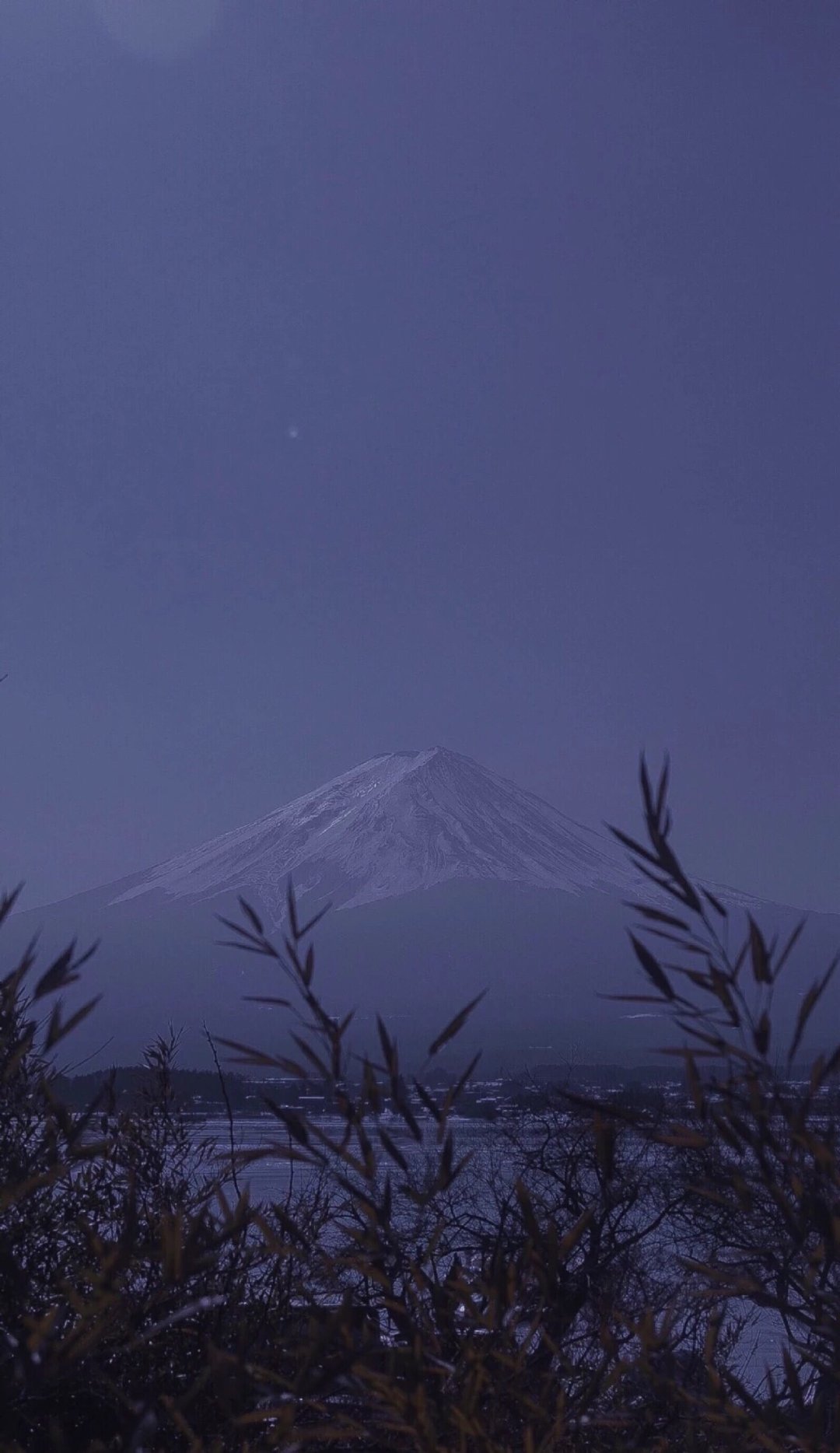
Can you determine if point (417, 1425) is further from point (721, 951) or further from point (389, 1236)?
point (721, 951)

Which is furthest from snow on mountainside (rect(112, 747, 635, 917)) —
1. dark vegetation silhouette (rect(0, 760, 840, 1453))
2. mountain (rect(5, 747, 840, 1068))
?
dark vegetation silhouette (rect(0, 760, 840, 1453))

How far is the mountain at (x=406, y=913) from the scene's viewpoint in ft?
159

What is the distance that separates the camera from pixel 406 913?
240 ft

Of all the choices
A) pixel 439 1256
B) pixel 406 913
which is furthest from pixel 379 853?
pixel 439 1256

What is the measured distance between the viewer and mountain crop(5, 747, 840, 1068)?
48.5m

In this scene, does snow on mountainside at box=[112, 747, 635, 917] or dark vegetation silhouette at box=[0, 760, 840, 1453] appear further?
snow on mountainside at box=[112, 747, 635, 917]

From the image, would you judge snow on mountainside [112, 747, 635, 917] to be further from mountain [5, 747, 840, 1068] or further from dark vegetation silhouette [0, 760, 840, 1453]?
dark vegetation silhouette [0, 760, 840, 1453]

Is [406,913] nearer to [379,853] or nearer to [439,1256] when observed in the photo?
[379,853]

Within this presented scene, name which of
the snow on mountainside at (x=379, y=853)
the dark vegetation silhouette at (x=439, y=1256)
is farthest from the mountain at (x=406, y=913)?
the dark vegetation silhouette at (x=439, y=1256)

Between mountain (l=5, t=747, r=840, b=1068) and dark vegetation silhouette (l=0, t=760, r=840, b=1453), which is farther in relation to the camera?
mountain (l=5, t=747, r=840, b=1068)

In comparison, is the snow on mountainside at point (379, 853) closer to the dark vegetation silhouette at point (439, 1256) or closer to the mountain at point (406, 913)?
the mountain at point (406, 913)

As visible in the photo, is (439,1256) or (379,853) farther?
(379,853)

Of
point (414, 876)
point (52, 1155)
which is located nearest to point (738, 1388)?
point (52, 1155)

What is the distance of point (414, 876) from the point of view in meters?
72.5
